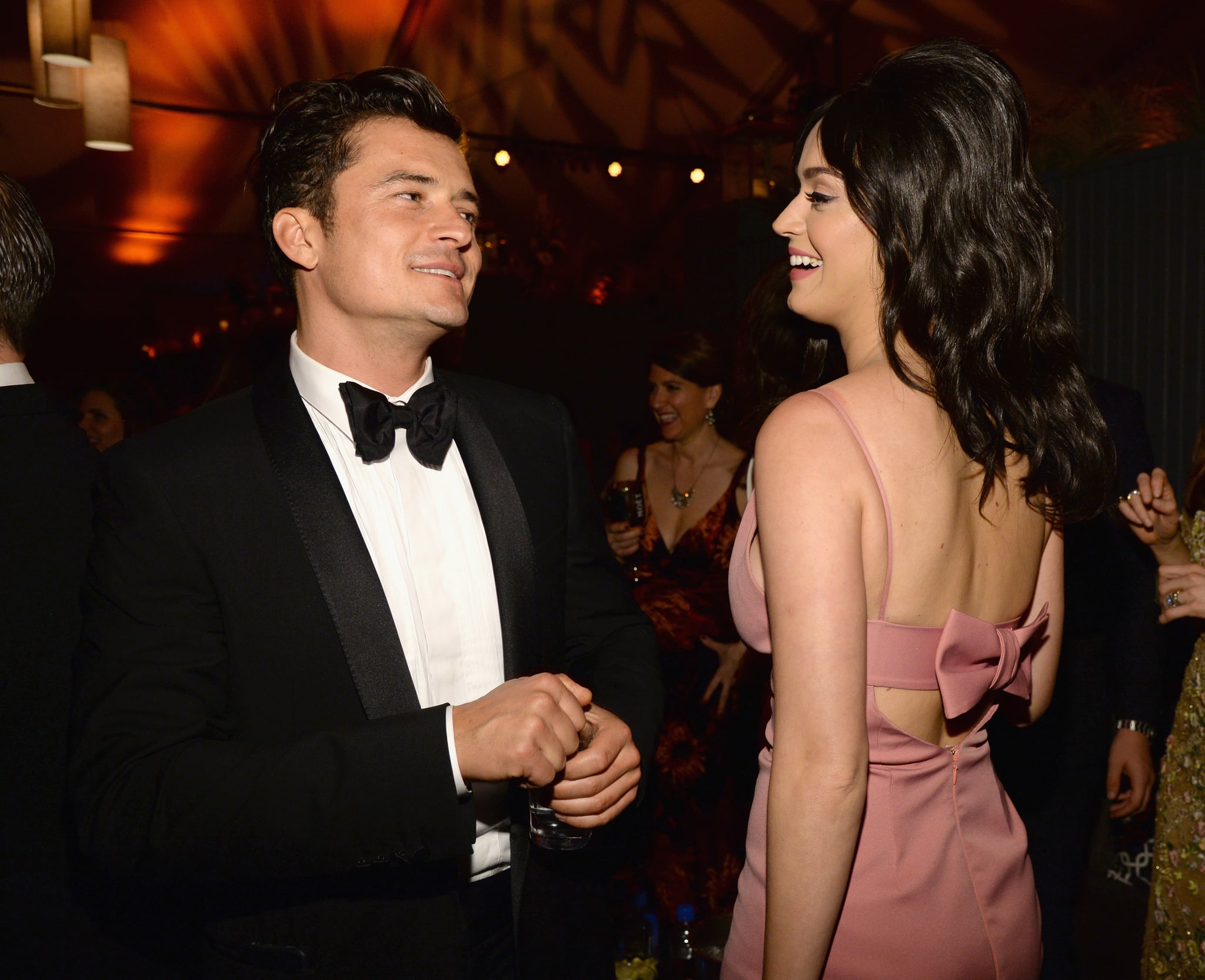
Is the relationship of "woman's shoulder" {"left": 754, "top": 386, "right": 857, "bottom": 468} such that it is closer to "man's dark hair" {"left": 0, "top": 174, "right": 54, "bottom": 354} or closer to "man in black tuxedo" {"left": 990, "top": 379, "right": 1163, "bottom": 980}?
"man's dark hair" {"left": 0, "top": 174, "right": 54, "bottom": 354}

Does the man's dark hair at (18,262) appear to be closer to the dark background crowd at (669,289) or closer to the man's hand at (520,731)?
the dark background crowd at (669,289)

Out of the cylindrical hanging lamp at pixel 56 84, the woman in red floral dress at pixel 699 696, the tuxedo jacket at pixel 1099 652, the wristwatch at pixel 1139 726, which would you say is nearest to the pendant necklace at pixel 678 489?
the woman in red floral dress at pixel 699 696

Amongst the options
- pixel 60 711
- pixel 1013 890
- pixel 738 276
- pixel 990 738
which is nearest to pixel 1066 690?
pixel 990 738

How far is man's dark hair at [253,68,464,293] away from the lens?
1800 millimetres

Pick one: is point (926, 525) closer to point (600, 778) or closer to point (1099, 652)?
point (600, 778)

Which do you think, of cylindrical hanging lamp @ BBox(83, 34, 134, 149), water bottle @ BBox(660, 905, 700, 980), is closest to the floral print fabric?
water bottle @ BBox(660, 905, 700, 980)

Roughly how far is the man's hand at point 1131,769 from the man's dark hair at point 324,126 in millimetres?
2350

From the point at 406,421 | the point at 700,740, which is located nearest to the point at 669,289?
the point at 700,740

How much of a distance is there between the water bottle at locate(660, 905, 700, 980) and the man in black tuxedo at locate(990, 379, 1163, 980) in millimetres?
1029

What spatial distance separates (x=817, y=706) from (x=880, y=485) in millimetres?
330

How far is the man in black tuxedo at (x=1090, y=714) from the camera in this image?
8.50 ft

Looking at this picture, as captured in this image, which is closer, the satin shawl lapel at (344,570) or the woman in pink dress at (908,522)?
the woman in pink dress at (908,522)

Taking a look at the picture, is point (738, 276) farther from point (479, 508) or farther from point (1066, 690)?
point (479, 508)

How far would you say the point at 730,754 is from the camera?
3.70 metres
